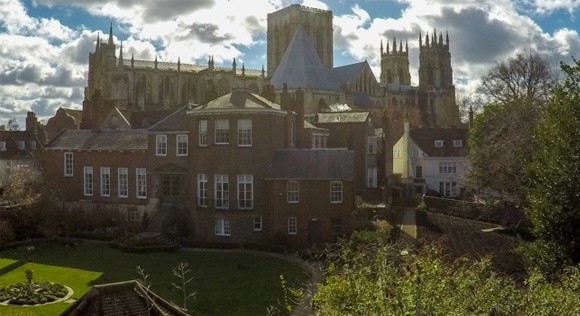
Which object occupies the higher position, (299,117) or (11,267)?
(299,117)

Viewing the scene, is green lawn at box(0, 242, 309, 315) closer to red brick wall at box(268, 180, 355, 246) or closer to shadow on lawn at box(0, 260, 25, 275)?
shadow on lawn at box(0, 260, 25, 275)

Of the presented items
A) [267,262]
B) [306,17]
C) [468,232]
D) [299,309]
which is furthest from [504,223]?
[306,17]

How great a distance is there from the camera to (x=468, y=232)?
40.4m

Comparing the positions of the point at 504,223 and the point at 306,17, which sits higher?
the point at 306,17

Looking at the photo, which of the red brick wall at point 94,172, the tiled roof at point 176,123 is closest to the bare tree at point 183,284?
the tiled roof at point 176,123

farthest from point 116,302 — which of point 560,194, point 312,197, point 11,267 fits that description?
point 312,197

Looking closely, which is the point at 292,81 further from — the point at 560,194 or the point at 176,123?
the point at 560,194

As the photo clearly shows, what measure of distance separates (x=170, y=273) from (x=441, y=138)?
37925mm

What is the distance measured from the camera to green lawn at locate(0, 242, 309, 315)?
26.6 meters

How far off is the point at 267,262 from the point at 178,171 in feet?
37.3

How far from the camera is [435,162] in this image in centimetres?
6075

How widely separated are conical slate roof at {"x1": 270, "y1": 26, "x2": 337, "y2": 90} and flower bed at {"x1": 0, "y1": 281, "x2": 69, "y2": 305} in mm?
58079

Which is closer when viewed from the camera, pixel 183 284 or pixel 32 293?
pixel 183 284

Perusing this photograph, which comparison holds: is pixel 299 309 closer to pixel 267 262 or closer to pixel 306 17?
pixel 267 262
